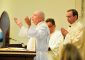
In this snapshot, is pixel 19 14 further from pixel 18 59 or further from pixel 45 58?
pixel 18 59

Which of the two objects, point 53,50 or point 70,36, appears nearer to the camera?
point 70,36

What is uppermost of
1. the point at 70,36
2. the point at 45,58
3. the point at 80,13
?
the point at 80,13

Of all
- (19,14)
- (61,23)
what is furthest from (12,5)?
(61,23)

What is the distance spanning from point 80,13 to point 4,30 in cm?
232

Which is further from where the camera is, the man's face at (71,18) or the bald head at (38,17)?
the bald head at (38,17)

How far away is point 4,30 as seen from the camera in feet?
11.0

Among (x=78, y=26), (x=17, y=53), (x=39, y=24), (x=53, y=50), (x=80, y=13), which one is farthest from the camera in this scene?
(x=80, y=13)

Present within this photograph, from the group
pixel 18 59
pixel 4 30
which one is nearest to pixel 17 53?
pixel 18 59

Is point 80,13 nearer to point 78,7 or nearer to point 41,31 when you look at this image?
point 78,7

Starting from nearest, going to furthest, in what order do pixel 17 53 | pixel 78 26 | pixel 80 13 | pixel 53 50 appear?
pixel 17 53 < pixel 78 26 < pixel 53 50 < pixel 80 13

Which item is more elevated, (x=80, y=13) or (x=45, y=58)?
(x=80, y=13)

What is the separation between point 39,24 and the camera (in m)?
3.47

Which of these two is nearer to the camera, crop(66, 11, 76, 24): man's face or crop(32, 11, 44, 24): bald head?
crop(66, 11, 76, 24): man's face

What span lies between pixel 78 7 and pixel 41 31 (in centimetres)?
216
